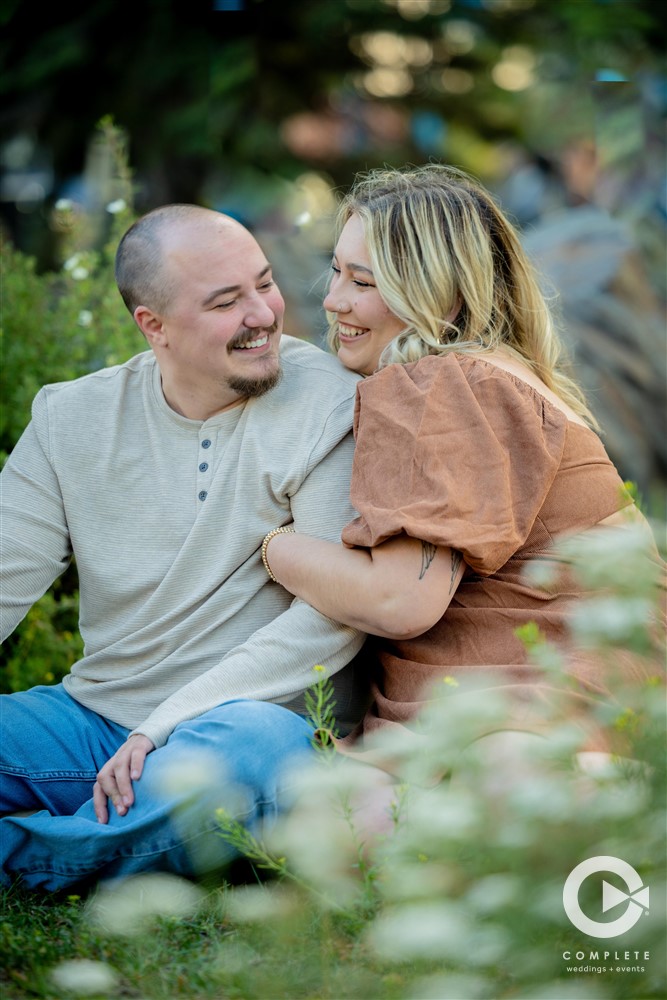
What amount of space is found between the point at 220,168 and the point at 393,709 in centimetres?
851

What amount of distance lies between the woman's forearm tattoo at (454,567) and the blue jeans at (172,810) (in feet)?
1.71

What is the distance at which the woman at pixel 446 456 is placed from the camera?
9.20 feet

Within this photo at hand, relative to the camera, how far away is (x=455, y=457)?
2826mm

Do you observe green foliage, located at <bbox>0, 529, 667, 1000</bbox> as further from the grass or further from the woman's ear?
the woman's ear

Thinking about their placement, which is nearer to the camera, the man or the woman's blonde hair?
the man

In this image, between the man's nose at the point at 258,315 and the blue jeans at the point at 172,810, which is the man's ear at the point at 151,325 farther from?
the blue jeans at the point at 172,810

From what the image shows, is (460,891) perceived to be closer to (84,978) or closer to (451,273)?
(84,978)

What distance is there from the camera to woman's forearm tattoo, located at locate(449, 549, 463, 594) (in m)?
2.83

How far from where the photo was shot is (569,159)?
22.4 m

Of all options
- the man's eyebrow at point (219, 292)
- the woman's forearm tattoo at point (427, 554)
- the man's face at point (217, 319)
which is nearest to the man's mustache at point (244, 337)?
the man's face at point (217, 319)

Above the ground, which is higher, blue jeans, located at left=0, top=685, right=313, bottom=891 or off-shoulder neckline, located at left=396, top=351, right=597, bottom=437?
off-shoulder neckline, located at left=396, top=351, right=597, bottom=437

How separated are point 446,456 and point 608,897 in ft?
3.74

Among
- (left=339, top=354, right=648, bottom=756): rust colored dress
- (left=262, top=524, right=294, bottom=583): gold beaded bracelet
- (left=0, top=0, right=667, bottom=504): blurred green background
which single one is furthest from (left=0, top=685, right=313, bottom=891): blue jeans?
(left=0, top=0, right=667, bottom=504): blurred green background

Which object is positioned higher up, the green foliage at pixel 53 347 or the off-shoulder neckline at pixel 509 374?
the off-shoulder neckline at pixel 509 374
